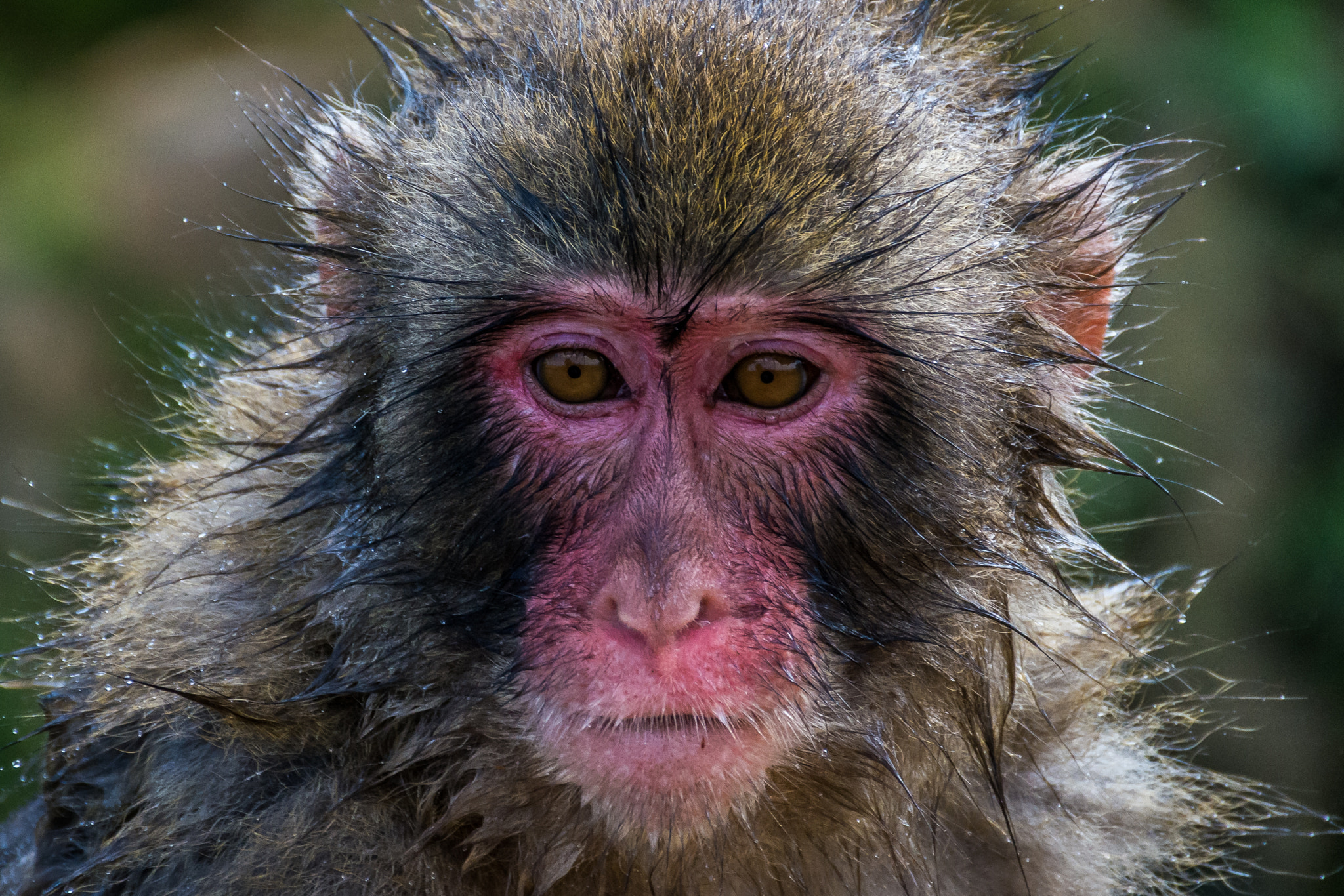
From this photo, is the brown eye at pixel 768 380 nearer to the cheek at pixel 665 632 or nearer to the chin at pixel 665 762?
the cheek at pixel 665 632

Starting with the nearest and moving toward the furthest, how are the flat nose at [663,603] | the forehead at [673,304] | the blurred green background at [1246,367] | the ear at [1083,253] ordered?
the flat nose at [663,603] < the forehead at [673,304] < the ear at [1083,253] < the blurred green background at [1246,367]

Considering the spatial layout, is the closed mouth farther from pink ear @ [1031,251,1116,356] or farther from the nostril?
pink ear @ [1031,251,1116,356]

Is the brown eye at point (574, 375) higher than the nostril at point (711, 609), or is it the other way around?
the brown eye at point (574, 375)

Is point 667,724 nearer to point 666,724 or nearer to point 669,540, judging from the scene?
point 666,724

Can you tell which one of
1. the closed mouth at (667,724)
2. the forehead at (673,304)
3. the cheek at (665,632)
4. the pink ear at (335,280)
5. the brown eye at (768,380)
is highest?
the pink ear at (335,280)

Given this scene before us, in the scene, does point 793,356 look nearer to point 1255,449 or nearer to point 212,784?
point 212,784

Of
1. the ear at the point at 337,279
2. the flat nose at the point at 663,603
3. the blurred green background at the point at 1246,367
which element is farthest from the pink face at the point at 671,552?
the blurred green background at the point at 1246,367

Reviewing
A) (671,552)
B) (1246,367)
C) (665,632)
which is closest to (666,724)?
(665,632)
